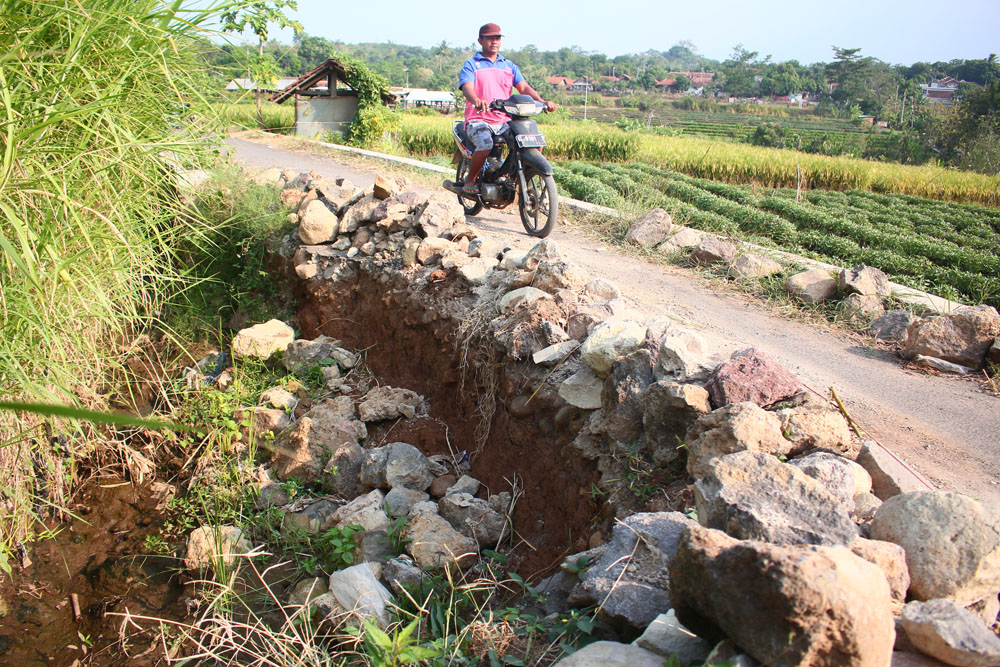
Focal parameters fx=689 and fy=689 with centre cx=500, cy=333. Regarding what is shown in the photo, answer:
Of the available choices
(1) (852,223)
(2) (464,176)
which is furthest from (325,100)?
(1) (852,223)

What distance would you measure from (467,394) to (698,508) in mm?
2388

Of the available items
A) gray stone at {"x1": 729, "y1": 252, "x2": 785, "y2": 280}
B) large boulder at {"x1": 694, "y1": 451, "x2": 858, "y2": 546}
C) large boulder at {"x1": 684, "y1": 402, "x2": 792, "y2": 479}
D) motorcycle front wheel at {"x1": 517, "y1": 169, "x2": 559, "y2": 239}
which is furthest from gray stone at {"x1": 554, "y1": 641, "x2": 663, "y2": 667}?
motorcycle front wheel at {"x1": 517, "y1": 169, "x2": 559, "y2": 239}

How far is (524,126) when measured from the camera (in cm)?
606

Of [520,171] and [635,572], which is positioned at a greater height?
[520,171]

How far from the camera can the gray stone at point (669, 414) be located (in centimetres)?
275

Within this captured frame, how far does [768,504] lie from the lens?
79.9 inches

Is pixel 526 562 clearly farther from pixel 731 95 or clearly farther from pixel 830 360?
pixel 731 95

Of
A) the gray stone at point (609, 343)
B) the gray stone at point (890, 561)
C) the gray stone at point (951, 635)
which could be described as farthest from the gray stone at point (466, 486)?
the gray stone at point (951, 635)

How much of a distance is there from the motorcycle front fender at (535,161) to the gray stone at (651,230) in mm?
1208

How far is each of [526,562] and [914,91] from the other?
179 ft

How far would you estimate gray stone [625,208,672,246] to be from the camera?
6742mm

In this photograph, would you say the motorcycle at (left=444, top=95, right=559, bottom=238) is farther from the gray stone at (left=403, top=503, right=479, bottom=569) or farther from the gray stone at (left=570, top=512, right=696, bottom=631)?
the gray stone at (left=570, top=512, right=696, bottom=631)

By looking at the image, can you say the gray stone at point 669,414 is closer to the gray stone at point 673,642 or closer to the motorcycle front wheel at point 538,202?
the gray stone at point 673,642

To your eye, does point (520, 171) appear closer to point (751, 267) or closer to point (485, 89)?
point (485, 89)
